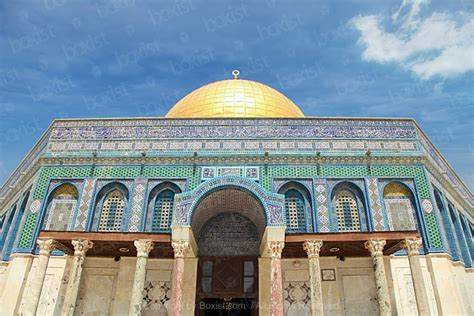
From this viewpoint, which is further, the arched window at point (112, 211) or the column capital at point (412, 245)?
the arched window at point (112, 211)

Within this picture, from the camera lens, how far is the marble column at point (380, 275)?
37.1 ft

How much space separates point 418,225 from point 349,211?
2.41 meters

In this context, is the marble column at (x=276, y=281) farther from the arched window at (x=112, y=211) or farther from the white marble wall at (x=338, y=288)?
the arched window at (x=112, y=211)

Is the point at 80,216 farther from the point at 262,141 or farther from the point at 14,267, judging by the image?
the point at 262,141

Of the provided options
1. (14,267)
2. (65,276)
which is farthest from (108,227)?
(14,267)

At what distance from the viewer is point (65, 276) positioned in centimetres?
1352

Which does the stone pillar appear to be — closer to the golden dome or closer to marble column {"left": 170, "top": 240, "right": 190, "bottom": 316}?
marble column {"left": 170, "top": 240, "right": 190, "bottom": 316}

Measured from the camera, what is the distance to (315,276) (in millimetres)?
11820

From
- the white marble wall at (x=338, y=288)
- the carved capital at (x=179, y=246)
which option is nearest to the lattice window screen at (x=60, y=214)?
the carved capital at (x=179, y=246)

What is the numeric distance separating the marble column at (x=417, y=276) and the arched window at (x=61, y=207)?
11696mm

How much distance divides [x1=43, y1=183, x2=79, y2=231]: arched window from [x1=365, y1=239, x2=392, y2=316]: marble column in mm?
10553

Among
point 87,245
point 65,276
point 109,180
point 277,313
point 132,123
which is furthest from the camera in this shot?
point 132,123

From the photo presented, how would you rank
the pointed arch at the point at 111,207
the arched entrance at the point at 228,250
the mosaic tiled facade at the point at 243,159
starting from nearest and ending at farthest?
1. the arched entrance at the point at 228,250
2. the mosaic tiled facade at the point at 243,159
3. the pointed arch at the point at 111,207

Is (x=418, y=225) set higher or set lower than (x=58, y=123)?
lower
